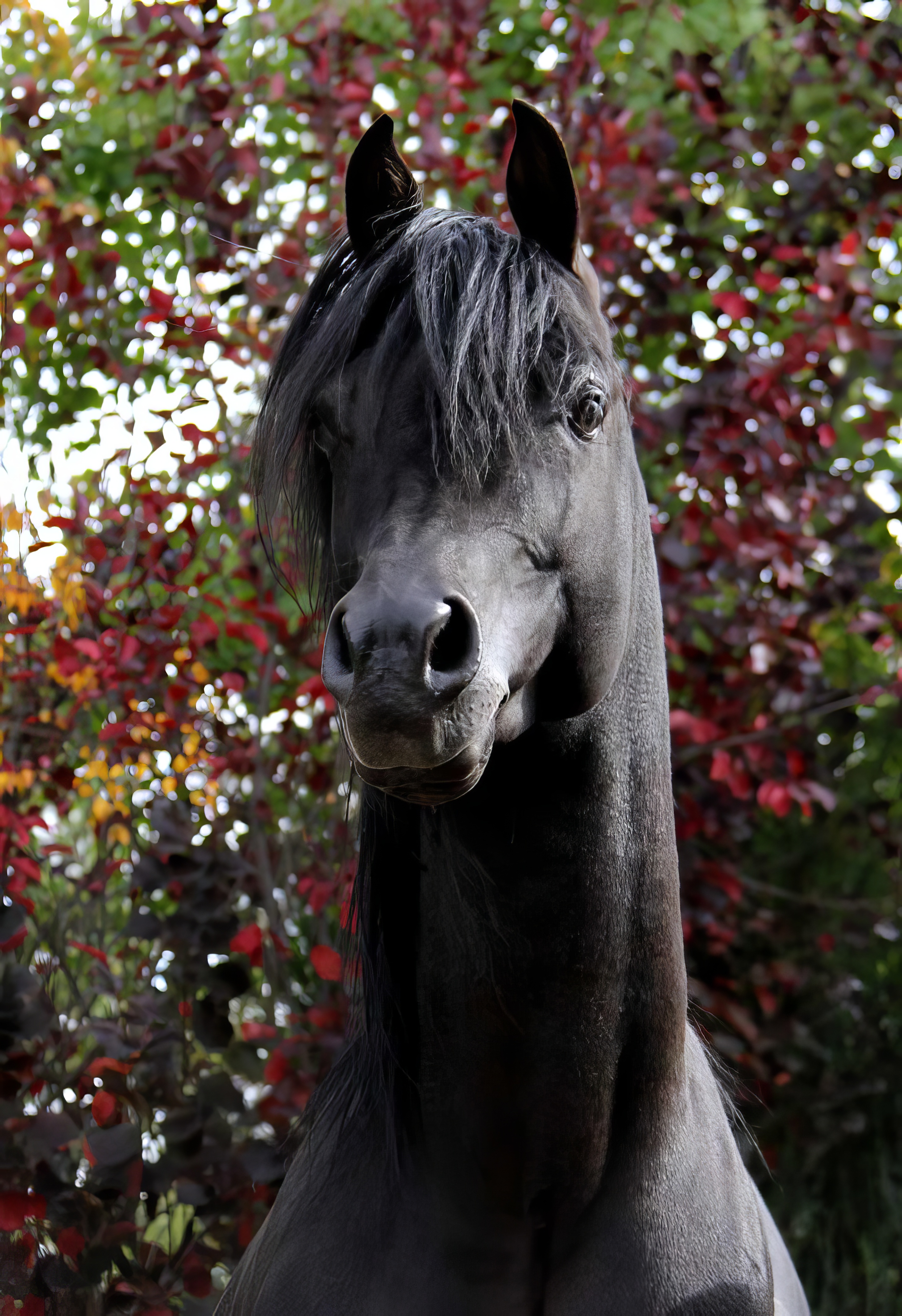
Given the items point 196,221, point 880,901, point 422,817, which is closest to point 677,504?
point 880,901

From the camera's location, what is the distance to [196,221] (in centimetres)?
348

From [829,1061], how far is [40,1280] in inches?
103

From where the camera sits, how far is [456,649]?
109cm

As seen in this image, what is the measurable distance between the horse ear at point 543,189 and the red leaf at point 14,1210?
2.04 meters

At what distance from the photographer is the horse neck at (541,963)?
1.37 metres

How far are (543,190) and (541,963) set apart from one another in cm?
91

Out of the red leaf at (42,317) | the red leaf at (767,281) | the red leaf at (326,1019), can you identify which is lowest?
the red leaf at (326,1019)

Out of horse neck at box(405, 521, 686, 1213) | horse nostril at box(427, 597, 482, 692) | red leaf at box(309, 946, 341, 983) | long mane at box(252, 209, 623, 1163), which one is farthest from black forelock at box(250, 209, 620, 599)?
red leaf at box(309, 946, 341, 983)

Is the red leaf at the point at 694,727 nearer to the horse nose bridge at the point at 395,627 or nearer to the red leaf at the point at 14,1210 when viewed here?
the red leaf at the point at 14,1210

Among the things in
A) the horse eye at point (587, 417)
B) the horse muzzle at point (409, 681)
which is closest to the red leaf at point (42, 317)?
the horse eye at point (587, 417)

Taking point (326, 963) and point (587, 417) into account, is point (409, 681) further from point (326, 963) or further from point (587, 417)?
point (326, 963)

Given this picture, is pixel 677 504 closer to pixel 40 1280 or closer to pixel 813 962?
pixel 813 962

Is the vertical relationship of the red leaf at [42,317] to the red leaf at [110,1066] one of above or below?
above

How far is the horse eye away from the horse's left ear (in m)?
0.18
